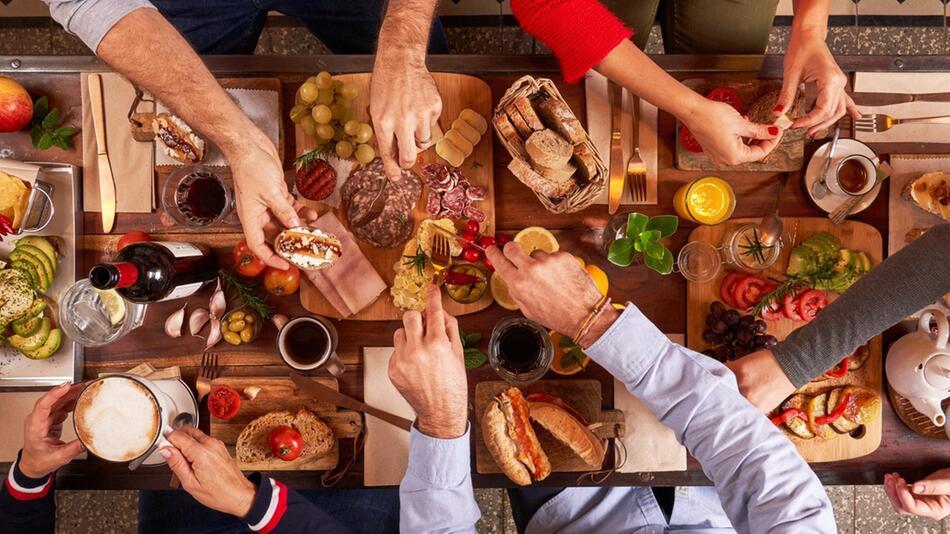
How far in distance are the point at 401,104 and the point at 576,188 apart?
0.47 meters

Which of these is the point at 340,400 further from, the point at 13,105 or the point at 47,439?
the point at 13,105

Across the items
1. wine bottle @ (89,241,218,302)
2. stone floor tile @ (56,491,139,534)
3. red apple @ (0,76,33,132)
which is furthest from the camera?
stone floor tile @ (56,491,139,534)

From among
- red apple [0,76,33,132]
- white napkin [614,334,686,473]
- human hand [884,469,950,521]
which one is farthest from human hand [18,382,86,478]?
human hand [884,469,950,521]

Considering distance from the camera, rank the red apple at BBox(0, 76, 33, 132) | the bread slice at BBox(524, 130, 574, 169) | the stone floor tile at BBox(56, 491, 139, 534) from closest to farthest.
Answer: the bread slice at BBox(524, 130, 574, 169) < the red apple at BBox(0, 76, 33, 132) < the stone floor tile at BBox(56, 491, 139, 534)

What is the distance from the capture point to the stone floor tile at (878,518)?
2727mm

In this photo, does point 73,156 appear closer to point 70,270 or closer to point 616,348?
point 70,270

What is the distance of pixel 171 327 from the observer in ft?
5.32

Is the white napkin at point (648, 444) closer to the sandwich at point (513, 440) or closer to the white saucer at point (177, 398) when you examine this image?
the sandwich at point (513, 440)

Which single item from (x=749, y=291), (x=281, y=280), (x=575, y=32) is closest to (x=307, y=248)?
(x=281, y=280)

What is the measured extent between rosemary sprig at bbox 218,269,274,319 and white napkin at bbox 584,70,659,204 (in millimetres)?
936

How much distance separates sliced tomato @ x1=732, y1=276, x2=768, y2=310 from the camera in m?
1.61

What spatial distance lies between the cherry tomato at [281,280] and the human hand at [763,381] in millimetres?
1170

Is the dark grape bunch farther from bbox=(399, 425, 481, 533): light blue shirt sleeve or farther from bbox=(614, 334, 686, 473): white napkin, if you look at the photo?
bbox=(399, 425, 481, 533): light blue shirt sleeve

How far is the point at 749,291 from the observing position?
5.30 ft
